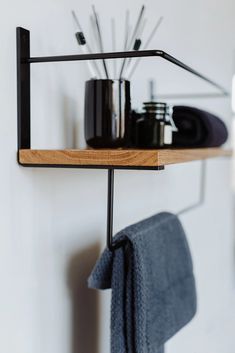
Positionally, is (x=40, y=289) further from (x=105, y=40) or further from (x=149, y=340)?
(x=105, y=40)

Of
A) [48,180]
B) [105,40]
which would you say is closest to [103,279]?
[48,180]

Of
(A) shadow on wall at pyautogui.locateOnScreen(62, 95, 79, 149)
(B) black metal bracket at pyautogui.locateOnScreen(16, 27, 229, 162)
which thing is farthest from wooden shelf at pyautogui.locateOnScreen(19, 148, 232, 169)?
(A) shadow on wall at pyautogui.locateOnScreen(62, 95, 79, 149)

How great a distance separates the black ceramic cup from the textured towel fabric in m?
0.16

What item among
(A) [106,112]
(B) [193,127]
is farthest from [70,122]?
(B) [193,127]

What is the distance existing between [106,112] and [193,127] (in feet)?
0.80

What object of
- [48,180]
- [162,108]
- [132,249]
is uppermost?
[162,108]

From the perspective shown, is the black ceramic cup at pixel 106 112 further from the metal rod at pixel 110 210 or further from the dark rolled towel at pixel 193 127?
the dark rolled towel at pixel 193 127

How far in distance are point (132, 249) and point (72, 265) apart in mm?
136

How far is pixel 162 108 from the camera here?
75 centimetres

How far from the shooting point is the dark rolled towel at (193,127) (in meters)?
0.86

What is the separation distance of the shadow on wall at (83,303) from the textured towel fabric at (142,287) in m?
0.08

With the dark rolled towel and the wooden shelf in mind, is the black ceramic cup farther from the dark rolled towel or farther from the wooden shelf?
the dark rolled towel

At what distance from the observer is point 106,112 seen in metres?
0.69

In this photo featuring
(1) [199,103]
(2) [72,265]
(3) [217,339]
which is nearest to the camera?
(2) [72,265]
